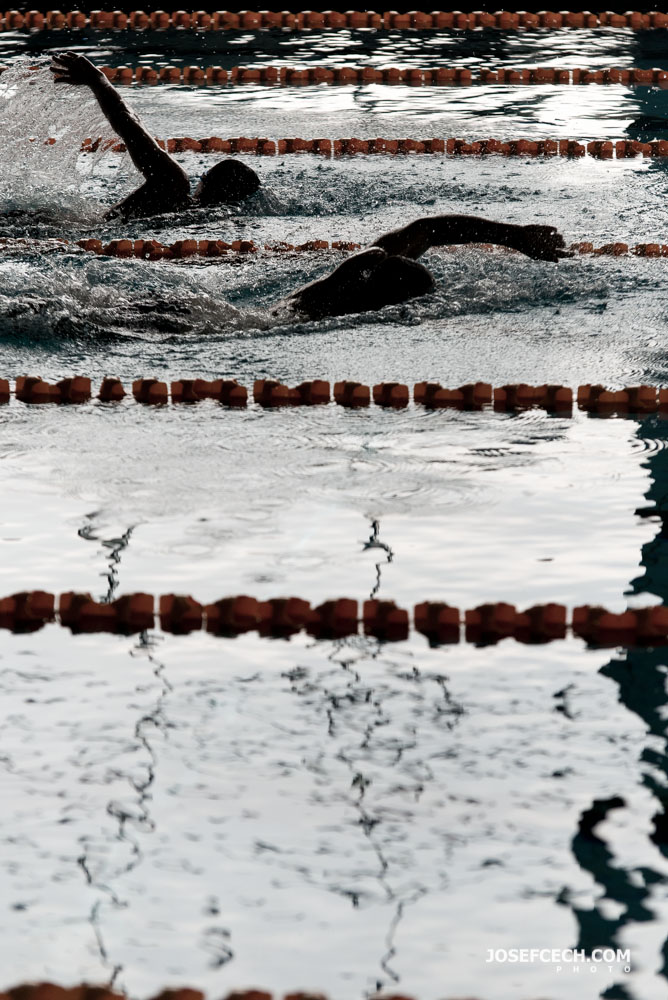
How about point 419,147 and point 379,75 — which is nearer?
point 419,147

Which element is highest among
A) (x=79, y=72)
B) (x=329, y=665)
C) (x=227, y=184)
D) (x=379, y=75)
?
(x=379, y=75)

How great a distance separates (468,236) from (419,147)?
9.49 ft

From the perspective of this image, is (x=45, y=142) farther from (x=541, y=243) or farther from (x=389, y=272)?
(x=541, y=243)

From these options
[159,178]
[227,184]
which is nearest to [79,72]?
[159,178]

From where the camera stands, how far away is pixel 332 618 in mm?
3027

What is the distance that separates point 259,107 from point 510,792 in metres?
7.03

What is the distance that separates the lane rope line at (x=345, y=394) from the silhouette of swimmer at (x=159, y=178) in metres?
2.02

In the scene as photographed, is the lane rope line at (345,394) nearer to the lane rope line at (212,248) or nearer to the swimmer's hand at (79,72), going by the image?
the lane rope line at (212,248)

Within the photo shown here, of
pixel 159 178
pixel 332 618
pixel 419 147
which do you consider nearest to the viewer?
pixel 332 618

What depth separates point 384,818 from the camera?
235cm

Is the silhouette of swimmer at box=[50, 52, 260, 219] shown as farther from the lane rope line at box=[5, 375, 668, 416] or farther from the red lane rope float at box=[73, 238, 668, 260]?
the lane rope line at box=[5, 375, 668, 416]

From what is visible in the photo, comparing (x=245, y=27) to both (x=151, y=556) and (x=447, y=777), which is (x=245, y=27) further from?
(x=447, y=777)

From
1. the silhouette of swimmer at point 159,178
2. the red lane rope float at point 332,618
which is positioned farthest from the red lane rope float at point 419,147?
the red lane rope float at point 332,618

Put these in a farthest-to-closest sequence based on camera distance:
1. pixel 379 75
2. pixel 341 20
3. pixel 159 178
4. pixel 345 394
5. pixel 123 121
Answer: pixel 341 20 → pixel 379 75 → pixel 159 178 → pixel 123 121 → pixel 345 394
